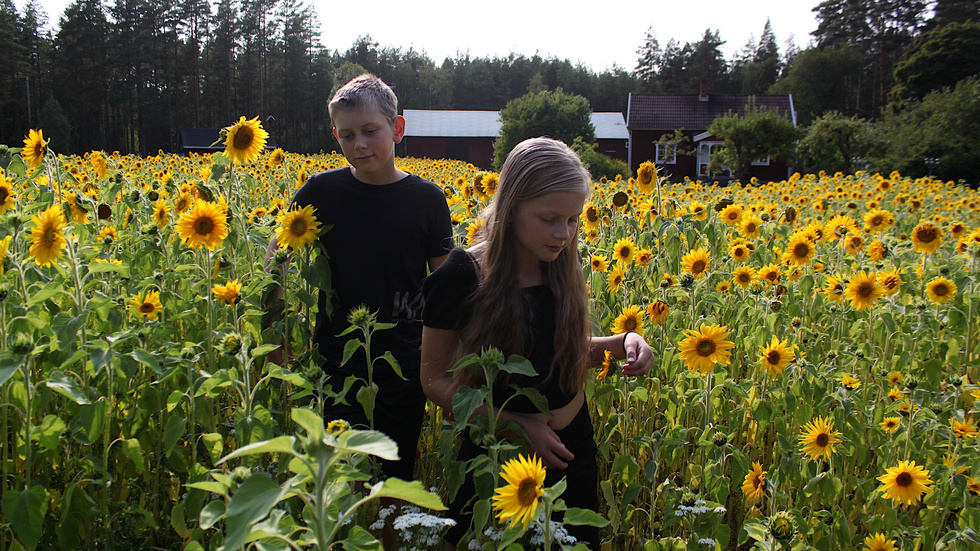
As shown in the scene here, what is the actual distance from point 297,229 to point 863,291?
2.55 m

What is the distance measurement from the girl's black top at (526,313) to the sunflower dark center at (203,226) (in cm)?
91

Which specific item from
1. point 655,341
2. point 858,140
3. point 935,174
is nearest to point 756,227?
point 655,341

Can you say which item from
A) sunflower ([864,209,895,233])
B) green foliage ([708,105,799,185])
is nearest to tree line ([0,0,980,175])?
green foliage ([708,105,799,185])

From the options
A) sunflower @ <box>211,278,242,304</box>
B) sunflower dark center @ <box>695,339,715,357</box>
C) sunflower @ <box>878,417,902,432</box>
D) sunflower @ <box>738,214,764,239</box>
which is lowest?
sunflower @ <box>878,417,902,432</box>

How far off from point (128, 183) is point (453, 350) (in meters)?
3.95

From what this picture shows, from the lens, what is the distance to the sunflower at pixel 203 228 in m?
2.35

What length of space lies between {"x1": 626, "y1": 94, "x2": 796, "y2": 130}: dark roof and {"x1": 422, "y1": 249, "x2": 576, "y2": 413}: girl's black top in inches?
1591

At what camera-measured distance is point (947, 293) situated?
3.34 meters

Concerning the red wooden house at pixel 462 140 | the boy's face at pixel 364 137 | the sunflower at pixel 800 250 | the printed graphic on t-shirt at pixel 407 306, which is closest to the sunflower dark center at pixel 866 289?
the sunflower at pixel 800 250

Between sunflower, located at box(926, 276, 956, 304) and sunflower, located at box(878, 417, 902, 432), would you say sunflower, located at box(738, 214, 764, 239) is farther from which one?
sunflower, located at box(878, 417, 902, 432)

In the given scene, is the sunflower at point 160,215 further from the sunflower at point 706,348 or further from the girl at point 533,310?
the sunflower at point 706,348

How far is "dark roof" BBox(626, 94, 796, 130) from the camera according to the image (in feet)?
134

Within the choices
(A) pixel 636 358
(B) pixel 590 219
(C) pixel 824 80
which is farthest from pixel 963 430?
(C) pixel 824 80

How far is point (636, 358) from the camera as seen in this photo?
1.91 meters
